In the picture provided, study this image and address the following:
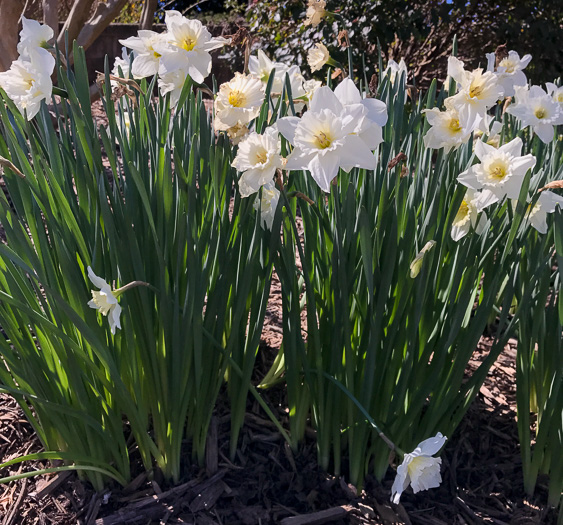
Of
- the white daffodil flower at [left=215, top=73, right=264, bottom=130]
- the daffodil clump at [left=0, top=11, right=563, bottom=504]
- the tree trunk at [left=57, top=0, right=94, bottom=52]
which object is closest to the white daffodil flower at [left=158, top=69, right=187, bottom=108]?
the daffodil clump at [left=0, top=11, right=563, bottom=504]

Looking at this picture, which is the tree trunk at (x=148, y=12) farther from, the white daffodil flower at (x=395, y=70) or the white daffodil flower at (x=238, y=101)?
the white daffodil flower at (x=238, y=101)

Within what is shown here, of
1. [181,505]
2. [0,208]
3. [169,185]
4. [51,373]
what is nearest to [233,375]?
[181,505]

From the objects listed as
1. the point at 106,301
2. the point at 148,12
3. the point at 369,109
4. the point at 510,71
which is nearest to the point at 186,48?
the point at 369,109

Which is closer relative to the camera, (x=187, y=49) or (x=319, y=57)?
(x=187, y=49)

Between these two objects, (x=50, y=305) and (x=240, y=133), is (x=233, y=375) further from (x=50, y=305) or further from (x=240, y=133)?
(x=240, y=133)

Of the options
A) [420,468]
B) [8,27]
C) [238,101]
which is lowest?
[420,468]

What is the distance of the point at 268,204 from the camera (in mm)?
1274

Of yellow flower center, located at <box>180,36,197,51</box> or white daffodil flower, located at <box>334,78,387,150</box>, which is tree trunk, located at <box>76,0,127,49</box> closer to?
yellow flower center, located at <box>180,36,197,51</box>

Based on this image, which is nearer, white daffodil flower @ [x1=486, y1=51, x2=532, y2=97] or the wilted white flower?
white daffodil flower @ [x1=486, y1=51, x2=532, y2=97]

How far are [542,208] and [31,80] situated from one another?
1089 mm

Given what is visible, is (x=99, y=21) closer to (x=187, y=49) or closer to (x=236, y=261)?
(x=187, y=49)

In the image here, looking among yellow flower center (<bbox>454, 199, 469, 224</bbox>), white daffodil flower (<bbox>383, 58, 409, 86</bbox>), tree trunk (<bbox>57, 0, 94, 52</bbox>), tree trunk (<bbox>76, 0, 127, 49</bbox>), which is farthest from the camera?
tree trunk (<bbox>76, 0, 127, 49</bbox>)

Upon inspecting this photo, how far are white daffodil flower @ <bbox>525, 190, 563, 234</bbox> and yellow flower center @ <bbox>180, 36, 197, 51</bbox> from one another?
772 mm

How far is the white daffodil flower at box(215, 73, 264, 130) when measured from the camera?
1.17m
